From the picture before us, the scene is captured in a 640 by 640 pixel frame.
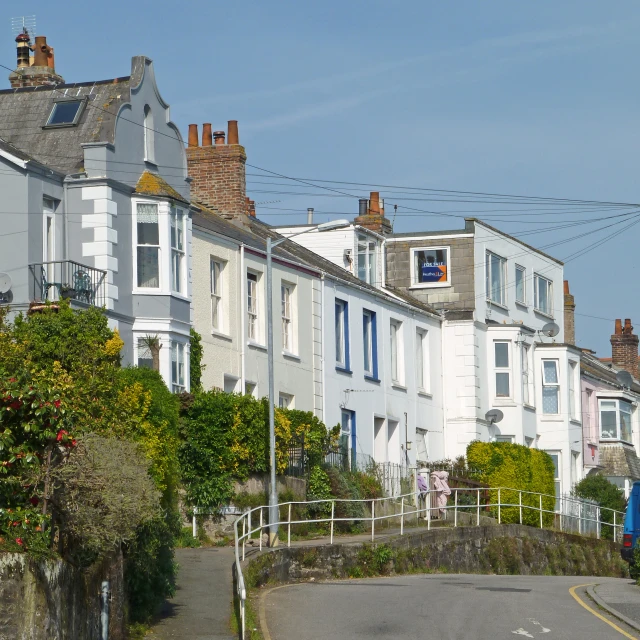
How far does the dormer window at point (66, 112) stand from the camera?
105ft

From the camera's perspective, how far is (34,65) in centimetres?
3606

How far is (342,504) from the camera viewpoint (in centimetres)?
3403

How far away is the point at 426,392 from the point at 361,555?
15780 millimetres

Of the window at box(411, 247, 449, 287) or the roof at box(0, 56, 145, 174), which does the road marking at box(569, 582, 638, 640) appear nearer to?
the roof at box(0, 56, 145, 174)

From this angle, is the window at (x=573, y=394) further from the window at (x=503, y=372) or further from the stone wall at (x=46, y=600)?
the stone wall at (x=46, y=600)

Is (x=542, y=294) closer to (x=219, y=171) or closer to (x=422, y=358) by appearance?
(x=422, y=358)

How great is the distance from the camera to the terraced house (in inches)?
1147

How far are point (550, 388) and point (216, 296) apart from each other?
61.7ft

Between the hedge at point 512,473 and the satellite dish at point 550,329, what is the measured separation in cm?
690

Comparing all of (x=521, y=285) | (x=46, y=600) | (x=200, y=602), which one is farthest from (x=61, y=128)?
(x=521, y=285)

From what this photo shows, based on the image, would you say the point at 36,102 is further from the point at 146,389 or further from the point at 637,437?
the point at 637,437

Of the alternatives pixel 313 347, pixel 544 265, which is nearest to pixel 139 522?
pixel 313 347

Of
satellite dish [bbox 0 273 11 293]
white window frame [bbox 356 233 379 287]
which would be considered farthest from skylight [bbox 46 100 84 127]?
white window frame [bbox 356 233 379 287]

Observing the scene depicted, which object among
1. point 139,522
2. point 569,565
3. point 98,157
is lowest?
point 569,565
